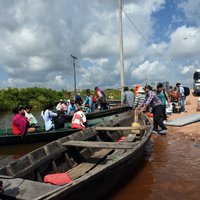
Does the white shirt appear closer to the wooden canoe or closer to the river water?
the river water

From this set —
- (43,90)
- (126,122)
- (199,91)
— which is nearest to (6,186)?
(126,122)

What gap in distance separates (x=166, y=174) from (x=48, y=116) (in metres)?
5.93

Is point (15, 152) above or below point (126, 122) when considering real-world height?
below

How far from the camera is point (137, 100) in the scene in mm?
12680

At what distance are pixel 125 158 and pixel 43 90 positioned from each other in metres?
46.8

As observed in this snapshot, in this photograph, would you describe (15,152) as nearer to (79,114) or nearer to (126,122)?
(79,114)

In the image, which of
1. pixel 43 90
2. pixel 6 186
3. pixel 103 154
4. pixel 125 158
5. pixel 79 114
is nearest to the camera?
pixel 6 186

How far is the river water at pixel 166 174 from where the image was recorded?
5430 mm

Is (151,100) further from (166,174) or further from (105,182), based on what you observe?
(105,182)

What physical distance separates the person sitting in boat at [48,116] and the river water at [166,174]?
202cm

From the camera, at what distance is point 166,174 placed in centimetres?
646

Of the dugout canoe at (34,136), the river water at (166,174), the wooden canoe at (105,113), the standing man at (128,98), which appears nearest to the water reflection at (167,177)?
the river water at (166,174)

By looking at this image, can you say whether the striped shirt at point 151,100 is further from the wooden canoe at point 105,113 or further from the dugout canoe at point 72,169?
the wooden canoe at point 105,113

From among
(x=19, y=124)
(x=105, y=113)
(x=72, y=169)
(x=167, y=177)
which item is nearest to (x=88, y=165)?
(x=72, y=169)
